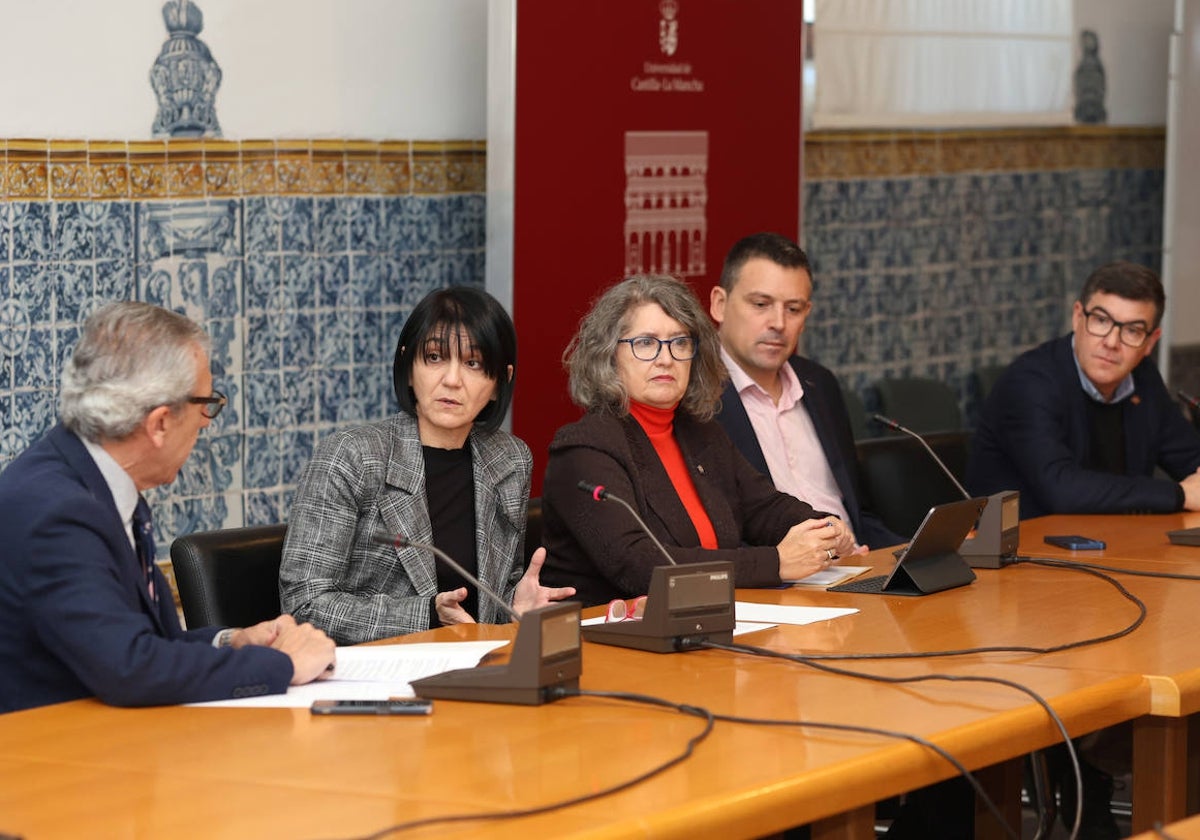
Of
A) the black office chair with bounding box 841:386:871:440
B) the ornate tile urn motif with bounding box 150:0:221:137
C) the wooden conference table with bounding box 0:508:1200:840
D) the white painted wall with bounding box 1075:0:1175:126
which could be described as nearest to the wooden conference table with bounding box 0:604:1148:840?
the wooden conference table with bounding box 0:508:1200:840

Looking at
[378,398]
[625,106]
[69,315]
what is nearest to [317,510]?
[69,315]

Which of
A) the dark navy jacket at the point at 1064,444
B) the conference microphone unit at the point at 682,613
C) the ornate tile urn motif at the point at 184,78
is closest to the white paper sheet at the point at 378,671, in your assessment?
the conference microphone unit at the point at 682,613

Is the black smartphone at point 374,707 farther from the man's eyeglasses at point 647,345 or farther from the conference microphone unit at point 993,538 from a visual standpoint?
the conference microphone unit at point 993,538

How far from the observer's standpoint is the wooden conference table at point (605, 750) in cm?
199

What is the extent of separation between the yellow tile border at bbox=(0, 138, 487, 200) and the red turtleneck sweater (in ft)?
4.66

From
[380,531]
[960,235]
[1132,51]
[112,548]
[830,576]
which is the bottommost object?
[830,576]

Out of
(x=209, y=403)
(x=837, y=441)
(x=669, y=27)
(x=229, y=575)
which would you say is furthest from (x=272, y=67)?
(x=209, y=403)

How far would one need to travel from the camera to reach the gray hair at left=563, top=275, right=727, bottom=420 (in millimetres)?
3631

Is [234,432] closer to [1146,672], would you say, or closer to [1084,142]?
[1146,672]

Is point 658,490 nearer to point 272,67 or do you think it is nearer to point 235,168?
point 235,168

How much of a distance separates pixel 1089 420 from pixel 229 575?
2536mm

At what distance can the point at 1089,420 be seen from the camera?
4.77 metres

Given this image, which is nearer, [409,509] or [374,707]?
[374,707]

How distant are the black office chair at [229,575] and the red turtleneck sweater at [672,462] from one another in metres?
0.81
